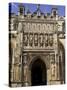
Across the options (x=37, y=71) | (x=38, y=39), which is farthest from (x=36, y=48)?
(x=37, y=71)

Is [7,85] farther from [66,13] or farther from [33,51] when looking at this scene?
[66,13]

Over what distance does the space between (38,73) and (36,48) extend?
9.0 inches

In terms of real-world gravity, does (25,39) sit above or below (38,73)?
above

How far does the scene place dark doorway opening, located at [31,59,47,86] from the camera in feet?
8.46

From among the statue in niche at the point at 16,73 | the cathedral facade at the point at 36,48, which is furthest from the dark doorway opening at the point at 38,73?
the statue in niche at the point at 16,73

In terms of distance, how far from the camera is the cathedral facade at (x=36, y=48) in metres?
2.56

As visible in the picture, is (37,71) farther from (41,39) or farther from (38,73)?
(41,39)

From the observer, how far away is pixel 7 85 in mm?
2514

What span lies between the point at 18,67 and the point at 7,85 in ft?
0.61

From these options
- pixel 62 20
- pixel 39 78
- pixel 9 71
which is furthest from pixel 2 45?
pixel 62 20

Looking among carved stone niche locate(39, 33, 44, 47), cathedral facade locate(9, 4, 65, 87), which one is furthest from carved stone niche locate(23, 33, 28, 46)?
A: carved stone niche locate(39, 33, 44, 47)

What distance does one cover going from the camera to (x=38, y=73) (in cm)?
259

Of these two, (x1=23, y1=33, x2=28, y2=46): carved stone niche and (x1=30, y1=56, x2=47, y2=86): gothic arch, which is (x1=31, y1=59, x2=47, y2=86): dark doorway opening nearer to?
(x1=30, y1=56, x2=47, y2=86): gothic arch

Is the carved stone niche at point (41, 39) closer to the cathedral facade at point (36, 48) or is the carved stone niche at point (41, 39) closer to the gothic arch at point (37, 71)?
the cathedral facade at point (36, 48)
